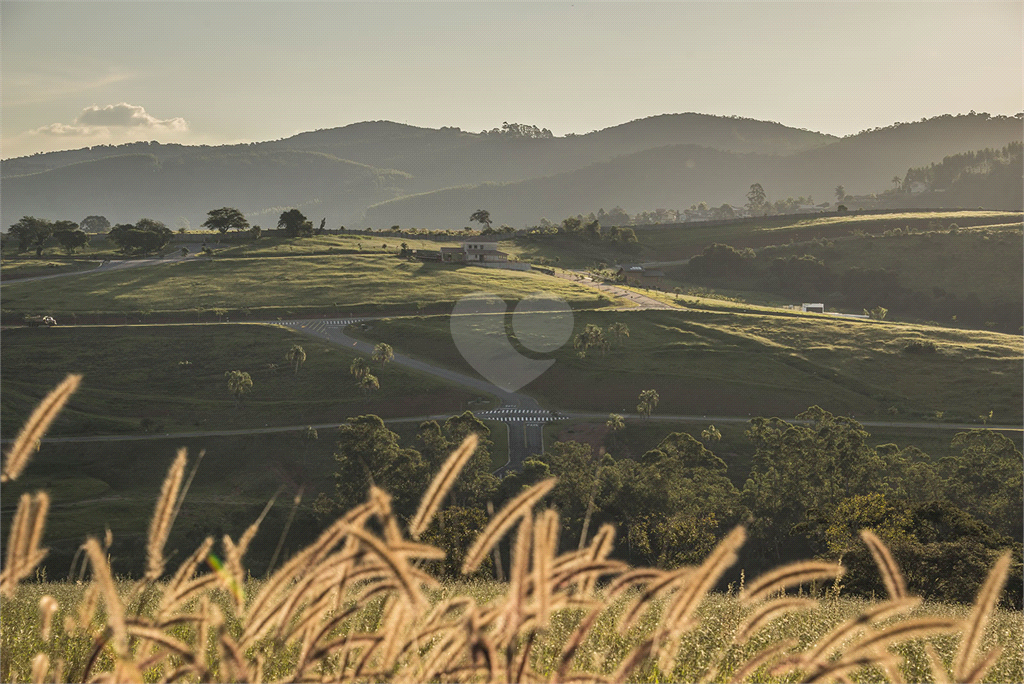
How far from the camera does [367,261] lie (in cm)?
13975

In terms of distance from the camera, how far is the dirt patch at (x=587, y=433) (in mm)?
67312

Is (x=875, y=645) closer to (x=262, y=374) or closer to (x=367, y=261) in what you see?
(x=262, y=374)

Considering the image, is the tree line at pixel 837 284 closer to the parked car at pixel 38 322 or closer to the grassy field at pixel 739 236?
the grassy field at pixel 739 236

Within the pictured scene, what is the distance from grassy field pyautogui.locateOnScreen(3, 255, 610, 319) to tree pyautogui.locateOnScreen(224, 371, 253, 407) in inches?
1223

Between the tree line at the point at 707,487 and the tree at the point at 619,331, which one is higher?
the tree at the point at 619,331

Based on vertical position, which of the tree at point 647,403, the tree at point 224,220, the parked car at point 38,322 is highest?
the tree at point 224,220

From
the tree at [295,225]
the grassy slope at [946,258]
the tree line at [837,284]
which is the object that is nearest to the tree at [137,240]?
the tree at [295,225]

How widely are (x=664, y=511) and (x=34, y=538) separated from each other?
155 ft

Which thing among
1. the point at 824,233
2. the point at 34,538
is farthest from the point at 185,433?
the point at 824,233

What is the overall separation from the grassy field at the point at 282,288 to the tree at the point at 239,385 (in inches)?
1223

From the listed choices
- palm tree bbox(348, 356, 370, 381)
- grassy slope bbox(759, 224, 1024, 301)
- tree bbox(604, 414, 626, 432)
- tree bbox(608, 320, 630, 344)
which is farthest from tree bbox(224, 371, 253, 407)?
grassy slope bbox(759, 224, 1024, 301)

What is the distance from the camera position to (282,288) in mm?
116938

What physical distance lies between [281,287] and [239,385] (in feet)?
160

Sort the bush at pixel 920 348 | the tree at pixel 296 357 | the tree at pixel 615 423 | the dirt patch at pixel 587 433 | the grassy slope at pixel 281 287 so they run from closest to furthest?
the dirt patch at pixel 587 433 → the tree at pixel 615 423 → the tree at pixel 296 357 → the bush at pixel 920 348 → the grassy slope at pixel 281 287
